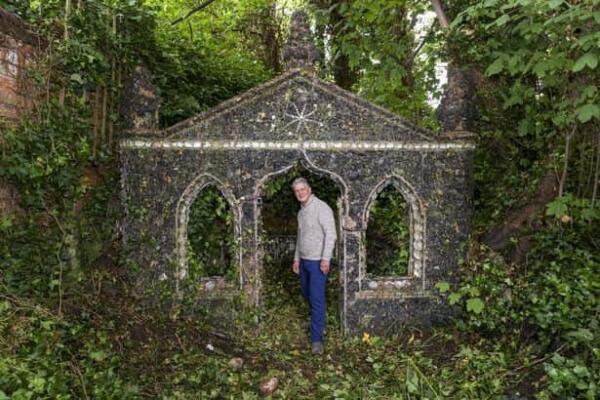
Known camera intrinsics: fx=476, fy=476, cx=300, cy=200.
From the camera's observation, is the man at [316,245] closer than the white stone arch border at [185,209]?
Yes

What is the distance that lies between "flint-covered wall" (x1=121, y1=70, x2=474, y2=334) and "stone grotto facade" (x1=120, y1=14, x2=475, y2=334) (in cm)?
1

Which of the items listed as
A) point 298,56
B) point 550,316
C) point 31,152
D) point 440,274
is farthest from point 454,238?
point 31,152

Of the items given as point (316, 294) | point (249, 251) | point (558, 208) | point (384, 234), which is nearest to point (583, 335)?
point (558, 208)

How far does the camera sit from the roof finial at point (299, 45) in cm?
567

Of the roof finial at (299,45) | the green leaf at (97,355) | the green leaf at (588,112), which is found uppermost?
the roof finial at (299,45)

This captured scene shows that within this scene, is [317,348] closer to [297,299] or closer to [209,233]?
[297,299]

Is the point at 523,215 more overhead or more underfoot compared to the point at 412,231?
more overhead

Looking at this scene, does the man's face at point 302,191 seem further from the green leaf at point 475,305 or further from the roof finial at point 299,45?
the green leaf at point 475,305

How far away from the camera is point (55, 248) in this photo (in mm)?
4977

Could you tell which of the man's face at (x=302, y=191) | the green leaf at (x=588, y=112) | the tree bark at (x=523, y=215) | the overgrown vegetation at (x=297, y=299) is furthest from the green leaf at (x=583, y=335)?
the man's face at (x=302, y=191)

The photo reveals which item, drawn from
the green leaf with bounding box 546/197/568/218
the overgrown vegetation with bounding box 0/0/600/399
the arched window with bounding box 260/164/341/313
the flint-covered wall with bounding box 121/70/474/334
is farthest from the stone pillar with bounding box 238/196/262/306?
the green leaf with bounding box 546/197/568/218

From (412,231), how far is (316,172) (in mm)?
1464

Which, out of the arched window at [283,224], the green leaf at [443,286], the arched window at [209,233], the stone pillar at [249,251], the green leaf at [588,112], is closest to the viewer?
the green leaf at [588,112]

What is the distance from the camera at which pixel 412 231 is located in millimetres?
6109
